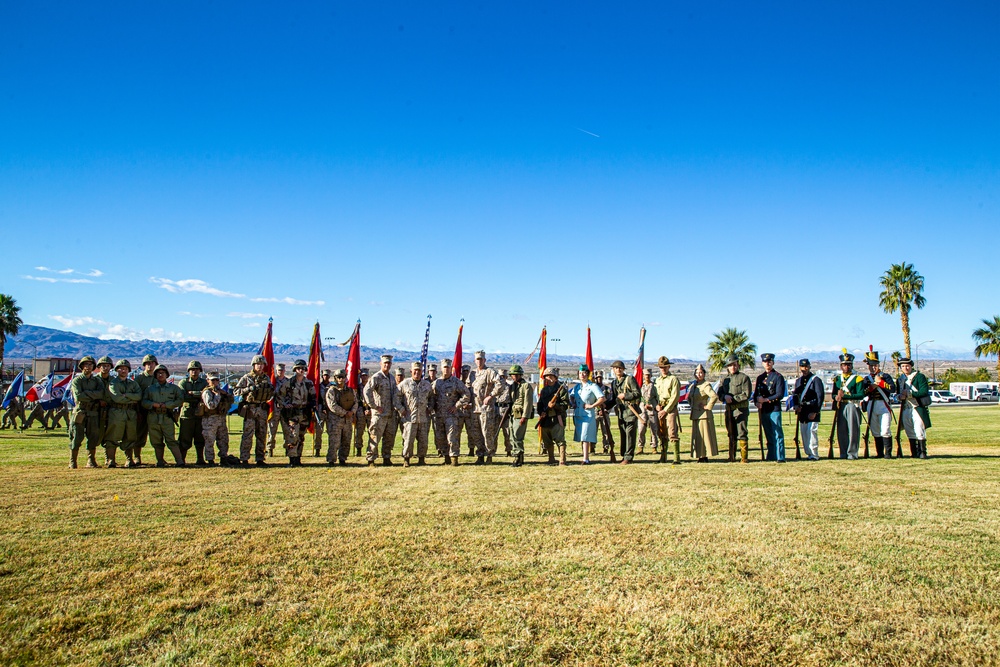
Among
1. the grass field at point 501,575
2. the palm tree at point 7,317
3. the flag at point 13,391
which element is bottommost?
the grass field at point 501,575

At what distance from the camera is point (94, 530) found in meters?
6.80

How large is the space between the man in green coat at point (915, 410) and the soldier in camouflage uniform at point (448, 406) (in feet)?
28.7

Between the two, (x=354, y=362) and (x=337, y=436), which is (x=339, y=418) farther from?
(x=354, y=362)

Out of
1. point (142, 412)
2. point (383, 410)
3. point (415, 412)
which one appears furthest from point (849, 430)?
point (142, 412)

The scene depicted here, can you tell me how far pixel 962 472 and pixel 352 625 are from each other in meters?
10.7

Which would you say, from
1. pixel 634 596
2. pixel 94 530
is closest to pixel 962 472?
pixel 634 596

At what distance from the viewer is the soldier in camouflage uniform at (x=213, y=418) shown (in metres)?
12.6

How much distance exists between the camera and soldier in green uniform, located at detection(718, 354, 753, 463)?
13463mm

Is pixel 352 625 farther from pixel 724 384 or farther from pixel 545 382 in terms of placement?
pixel 724 384

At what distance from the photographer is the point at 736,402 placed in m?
13.7

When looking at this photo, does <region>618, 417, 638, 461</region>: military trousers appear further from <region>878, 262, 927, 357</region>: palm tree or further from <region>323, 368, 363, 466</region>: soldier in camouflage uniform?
<region>878, 262, 927, 357</region>: palm tree

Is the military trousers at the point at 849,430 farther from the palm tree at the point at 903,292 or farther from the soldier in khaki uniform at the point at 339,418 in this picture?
the palm tree at the point at 903,292

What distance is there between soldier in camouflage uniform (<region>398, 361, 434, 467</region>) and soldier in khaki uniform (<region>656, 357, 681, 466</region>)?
4.65 m

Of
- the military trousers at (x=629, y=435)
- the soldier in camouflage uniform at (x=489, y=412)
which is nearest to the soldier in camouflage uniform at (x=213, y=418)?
the soldier in camouflage uniform at (x=489, y=412)
